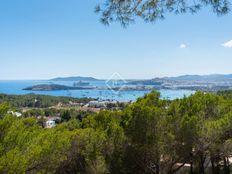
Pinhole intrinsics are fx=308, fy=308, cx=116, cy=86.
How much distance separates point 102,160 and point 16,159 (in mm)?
3668

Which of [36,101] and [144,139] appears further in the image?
[36,101]

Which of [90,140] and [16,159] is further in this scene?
[90,140]

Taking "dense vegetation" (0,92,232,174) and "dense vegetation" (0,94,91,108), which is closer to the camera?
"dense vegetation" (0,92,232,174)

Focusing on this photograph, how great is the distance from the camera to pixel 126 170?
924cm

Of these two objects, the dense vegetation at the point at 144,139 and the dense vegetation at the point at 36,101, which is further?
the dense vegetation at the point at 36,101

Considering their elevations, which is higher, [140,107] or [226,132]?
[140,107]

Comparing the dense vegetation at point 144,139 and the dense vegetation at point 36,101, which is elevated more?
the dense vegetation at point 144,139

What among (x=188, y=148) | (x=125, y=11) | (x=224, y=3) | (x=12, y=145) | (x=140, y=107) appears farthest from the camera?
(x=188, y=148)

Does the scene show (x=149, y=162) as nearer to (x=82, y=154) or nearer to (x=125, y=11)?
(x=82, y=154)

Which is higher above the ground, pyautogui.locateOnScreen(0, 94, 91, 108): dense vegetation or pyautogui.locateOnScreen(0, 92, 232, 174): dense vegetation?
pyautogui.locateOnScreen(0, 92, 232, 174): dense vegetation

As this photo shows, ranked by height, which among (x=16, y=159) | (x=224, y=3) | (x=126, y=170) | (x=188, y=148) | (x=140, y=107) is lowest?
(x=126, y=170)

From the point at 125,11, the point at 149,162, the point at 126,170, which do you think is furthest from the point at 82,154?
the point at 125,11

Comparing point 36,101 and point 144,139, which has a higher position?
point 144,139

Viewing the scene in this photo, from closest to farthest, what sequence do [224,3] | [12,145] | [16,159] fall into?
[224,3]
[16,159]
[12,145]
